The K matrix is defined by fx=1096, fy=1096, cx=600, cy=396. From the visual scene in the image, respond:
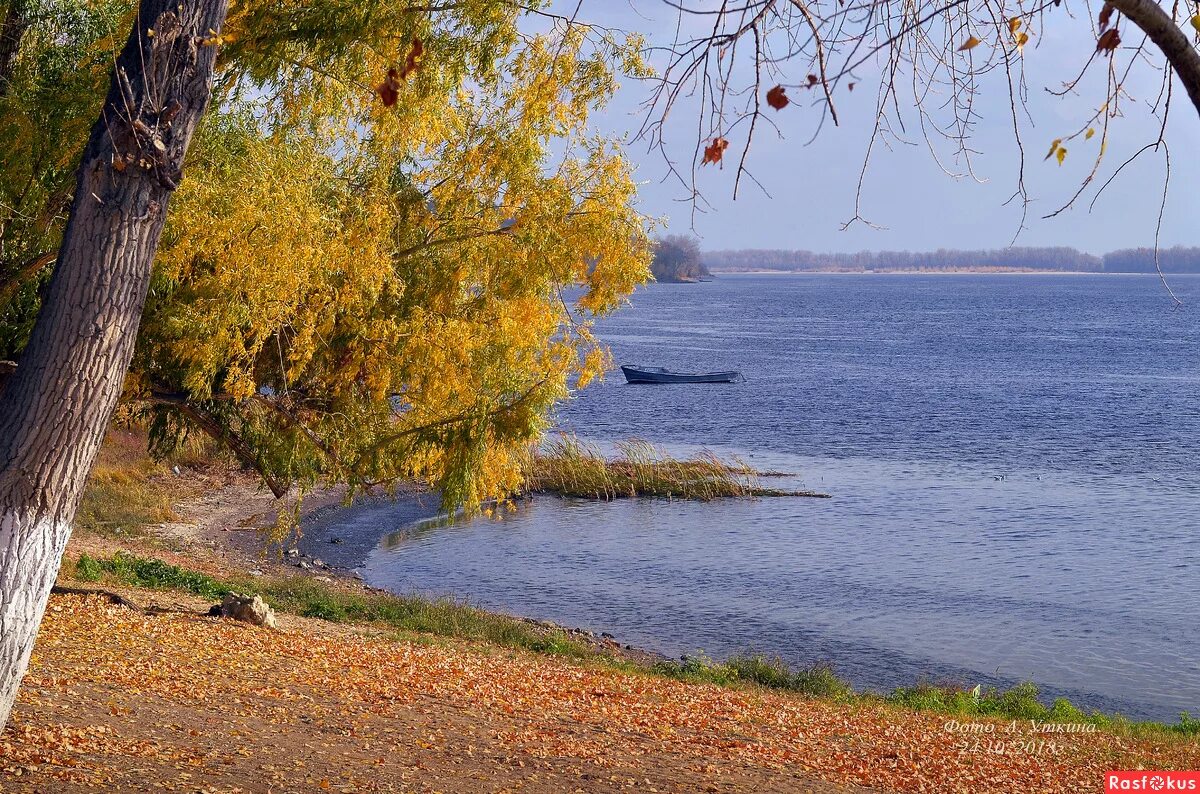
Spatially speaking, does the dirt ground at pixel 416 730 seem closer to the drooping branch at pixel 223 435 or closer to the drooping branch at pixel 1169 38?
the drooping branch at pixel 223 435

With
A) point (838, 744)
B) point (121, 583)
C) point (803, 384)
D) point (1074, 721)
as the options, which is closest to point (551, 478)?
point (121, 583)

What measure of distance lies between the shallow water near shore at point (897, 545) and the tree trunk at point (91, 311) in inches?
622

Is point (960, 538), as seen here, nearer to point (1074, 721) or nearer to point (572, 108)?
point (1074, 721)

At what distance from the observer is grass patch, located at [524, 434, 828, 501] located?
1359 inches

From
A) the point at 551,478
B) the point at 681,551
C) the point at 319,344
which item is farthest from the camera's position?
the point at 551,478

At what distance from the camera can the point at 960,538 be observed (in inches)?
1147

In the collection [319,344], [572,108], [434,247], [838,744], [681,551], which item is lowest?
[681,551]

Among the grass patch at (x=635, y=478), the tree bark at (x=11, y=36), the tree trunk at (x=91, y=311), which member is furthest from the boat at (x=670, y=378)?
the tree trunk at (x=91, y=311)

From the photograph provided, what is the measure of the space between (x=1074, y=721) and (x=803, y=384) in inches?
1986

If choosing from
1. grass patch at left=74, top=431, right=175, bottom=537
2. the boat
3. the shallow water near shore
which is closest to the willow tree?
the shallow water near shore

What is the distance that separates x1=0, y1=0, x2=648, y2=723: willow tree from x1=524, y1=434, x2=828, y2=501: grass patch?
21346mm

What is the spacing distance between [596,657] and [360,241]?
7.80 m

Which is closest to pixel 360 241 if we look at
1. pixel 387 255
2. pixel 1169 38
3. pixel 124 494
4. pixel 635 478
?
pixel 387 255

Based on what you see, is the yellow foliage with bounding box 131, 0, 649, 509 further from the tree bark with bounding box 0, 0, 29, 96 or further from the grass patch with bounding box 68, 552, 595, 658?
the grass patch with bounding box 68, 552, 595, 658
